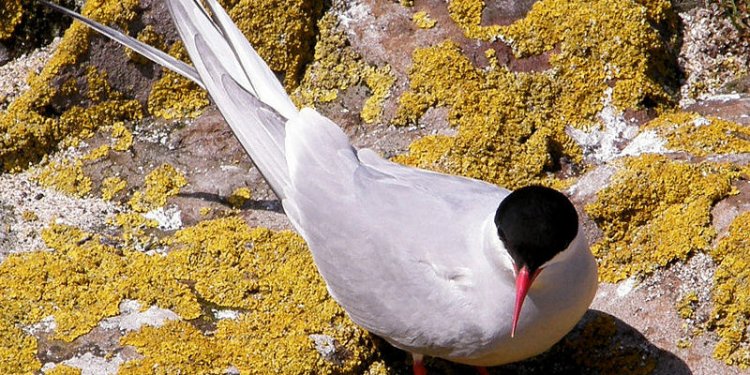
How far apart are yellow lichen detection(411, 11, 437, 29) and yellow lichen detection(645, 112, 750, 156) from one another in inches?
36.7

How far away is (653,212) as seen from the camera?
3795mm

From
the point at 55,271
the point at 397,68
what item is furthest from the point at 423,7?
the point at 55,271

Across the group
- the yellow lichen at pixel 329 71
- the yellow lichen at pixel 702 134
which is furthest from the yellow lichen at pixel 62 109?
the yellow lichen at pixel 702 134

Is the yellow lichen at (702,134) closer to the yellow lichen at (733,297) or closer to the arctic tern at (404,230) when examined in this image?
the yellow lichen at (733,297)

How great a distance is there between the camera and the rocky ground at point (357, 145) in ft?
11.3

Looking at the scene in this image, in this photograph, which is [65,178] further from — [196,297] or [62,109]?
[196,297]

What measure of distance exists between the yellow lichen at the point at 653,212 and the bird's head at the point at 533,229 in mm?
700

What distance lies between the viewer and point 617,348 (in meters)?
3.54

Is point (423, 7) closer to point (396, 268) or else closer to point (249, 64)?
point (249, 64)

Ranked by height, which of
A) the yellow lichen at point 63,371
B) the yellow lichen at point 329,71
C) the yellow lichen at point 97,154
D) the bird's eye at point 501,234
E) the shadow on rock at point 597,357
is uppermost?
the yellow lichen at point 97,154

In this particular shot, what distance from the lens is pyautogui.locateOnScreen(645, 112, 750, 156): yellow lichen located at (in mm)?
3955

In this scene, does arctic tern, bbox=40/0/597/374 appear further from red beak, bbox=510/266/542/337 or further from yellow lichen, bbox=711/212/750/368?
yellow lichen, bbox=711/212/750/368

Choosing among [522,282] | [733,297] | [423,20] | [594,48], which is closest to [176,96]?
[423,20]

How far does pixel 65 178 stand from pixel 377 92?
1.22 meters
